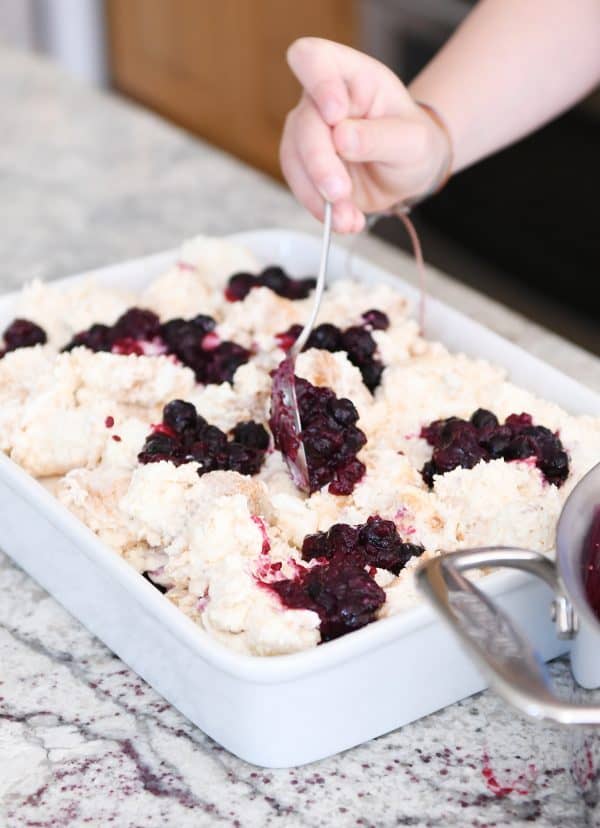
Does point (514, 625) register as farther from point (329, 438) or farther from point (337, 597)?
point (329, 438)

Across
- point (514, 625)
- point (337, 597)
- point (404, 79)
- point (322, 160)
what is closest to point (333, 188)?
point (322, 160)

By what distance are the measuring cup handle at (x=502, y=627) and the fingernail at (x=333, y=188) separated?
0.41 m

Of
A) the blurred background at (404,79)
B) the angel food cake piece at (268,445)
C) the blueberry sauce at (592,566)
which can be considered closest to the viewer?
the blueberry sauce at (592,566)

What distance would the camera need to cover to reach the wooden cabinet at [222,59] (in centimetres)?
269

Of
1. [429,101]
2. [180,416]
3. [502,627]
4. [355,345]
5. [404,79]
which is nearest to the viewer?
[502,627]

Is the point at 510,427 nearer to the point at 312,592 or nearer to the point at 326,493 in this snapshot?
the point at 326,493

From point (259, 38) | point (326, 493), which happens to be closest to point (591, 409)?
point (326, 493)

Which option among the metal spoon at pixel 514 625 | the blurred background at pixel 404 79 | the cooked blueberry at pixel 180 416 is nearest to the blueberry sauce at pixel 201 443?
the cooked blueberry at pixel 180 416

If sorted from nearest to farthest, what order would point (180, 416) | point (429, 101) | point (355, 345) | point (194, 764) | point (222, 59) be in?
point (194, 764)
point (180, 416)
point (355, 345)
point (429, 101)
point (222, 59)

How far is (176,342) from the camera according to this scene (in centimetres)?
113

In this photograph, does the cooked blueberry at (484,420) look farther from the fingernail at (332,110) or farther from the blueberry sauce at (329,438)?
the fingernail at (332,110)

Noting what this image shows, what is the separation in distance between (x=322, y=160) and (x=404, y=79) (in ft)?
4.66

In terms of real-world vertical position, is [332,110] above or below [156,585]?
above

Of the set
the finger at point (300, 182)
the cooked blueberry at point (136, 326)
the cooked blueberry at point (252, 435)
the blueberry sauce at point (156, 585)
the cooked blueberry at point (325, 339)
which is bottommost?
the cooked blueberry at point (136, 326)
